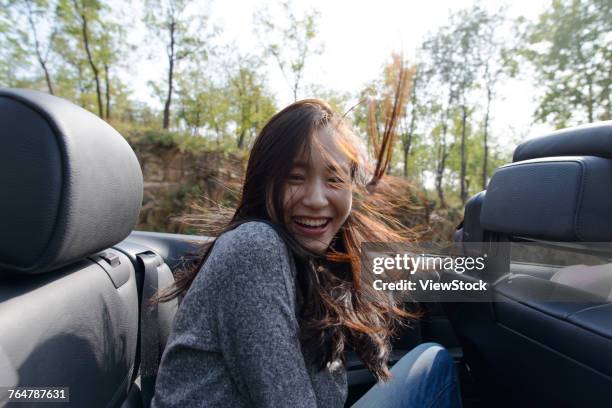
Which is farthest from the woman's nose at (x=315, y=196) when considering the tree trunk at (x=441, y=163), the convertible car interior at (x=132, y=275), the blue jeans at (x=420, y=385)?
the tree trunk at (x=441, y=163)

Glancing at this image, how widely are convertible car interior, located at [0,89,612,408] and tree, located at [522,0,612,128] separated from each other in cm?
734

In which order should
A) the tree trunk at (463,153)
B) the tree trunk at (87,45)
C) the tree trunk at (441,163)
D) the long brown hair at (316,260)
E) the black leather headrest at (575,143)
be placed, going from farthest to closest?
the tree trunk at (441,163) < the tree trunk at (463,153) < the tree trunk at (87,45) < the black leather headrest at (575,143) < the long brown hair at (316,260)

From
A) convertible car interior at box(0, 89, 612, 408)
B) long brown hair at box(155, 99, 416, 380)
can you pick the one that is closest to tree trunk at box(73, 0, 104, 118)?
convertible car interior at box(0, 89, 612, 408)

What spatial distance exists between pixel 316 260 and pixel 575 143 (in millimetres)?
857

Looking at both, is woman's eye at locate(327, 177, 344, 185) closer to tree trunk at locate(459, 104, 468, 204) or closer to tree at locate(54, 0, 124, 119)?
tree at locate(54, 0, 124, 119)

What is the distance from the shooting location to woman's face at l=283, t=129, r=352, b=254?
3.18 feet

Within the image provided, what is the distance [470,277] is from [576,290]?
0.42 metres

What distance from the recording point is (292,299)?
0.81 m

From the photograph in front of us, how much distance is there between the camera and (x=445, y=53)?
1344 centimetres

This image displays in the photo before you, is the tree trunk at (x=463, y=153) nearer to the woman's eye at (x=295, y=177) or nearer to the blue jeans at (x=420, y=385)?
the blue jeans at (x=420, y=385)

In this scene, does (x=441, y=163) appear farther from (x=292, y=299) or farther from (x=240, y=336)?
(x=240, y=336)

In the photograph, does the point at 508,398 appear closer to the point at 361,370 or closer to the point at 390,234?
the point at 361,370

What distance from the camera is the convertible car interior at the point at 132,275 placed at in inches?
30.6

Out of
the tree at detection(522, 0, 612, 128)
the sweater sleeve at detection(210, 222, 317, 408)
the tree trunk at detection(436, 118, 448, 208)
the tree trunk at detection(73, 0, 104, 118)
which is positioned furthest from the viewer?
the tree trunk at detection(436, 118, 448, 208)
